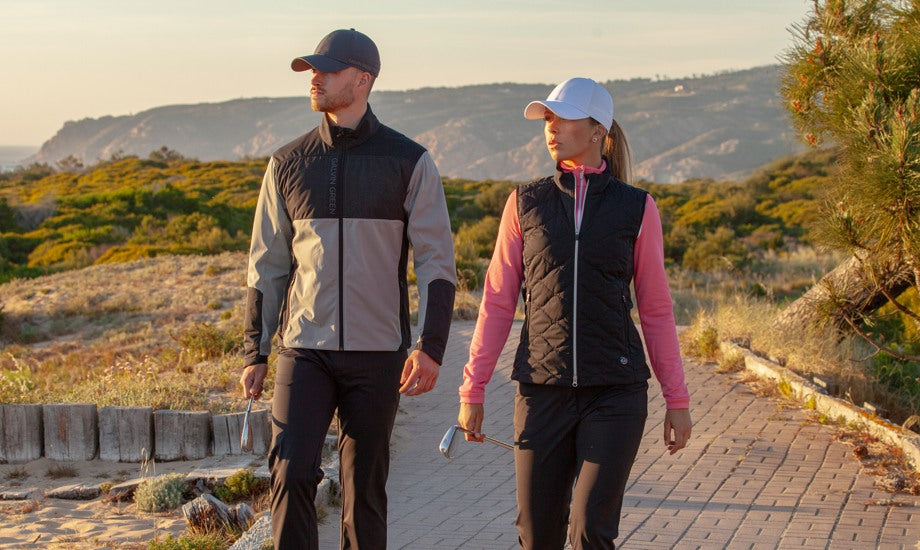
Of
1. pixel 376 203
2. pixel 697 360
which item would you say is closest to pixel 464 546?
pixel 376 203

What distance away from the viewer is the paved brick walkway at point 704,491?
6.01 meters

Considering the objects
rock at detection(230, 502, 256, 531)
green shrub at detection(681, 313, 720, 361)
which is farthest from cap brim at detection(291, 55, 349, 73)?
green shrub at detection(681, 313, 720, 361)

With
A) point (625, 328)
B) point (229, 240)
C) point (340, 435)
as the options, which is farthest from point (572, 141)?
point (229, 240)

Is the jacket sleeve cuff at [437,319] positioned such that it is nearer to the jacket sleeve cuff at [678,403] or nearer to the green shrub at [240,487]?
the jacket sleeve cuff at [678,403]

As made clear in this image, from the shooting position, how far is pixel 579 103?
399cm

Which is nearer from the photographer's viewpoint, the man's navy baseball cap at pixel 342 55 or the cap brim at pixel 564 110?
the cap brim at pixel 564 110

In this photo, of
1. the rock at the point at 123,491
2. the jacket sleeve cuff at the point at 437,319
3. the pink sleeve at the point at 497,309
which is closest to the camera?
the pink sleeve at the point at 497,309

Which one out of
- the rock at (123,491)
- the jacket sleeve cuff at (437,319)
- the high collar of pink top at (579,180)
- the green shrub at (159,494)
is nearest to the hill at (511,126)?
the rock at (123,491)

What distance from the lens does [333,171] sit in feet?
14.0

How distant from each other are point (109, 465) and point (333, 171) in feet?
15.0

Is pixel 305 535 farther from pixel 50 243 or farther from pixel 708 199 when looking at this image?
pixel 708 199

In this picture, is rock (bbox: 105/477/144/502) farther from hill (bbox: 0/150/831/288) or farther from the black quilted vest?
hill (bbox: 0/150/831/288)

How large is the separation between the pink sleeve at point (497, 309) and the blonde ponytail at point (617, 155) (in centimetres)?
42

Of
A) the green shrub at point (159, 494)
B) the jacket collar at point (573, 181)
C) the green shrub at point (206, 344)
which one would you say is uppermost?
the jacket collar at point (573, 181)
